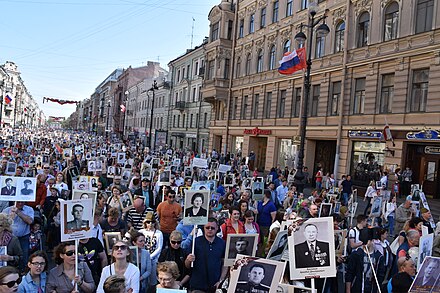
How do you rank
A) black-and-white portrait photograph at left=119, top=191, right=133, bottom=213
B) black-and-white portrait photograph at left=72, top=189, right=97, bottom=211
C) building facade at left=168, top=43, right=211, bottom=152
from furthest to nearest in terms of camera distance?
building facade at left=168, top=43, right=211, bottom=152
black-and-white portrait photograph at left=119, top=191, right=133, bottom=213
black-and-white portrait photograph at left=72, top=189, right=97, bottom=211

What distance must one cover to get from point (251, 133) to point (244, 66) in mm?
6205

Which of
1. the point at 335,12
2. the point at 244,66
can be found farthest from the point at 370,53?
the point at 244,66

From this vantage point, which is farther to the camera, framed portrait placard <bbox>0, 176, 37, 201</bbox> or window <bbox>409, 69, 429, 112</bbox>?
window <bbox>409, 69, 429, 112</bbox>

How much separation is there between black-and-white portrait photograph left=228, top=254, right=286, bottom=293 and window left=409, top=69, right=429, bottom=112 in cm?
1794

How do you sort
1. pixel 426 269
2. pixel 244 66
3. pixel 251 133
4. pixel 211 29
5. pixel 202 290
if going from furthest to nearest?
1. pixel 211 29
2. pixel 244 66
3. pixel 251 133
4. pixel 202 290
5. pixel 426 269

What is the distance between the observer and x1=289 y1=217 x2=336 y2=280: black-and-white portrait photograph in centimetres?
473

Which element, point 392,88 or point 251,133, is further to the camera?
point 251,133

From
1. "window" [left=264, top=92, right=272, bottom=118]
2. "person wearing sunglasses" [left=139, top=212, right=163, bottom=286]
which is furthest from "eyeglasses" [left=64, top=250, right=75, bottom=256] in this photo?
"window" [left=264, top=92, right=272, bottom=118]

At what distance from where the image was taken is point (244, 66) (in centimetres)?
3606

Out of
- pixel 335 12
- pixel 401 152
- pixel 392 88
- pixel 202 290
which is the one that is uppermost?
pixel 335 12

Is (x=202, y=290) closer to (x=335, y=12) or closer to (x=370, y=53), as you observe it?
(x=370, y=53)

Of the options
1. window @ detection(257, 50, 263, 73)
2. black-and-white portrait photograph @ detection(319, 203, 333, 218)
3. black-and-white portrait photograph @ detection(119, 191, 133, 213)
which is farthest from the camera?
window @ detection(257, 50, 263, 73)

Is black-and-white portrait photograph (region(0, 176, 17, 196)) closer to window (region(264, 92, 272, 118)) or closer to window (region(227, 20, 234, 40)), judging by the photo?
window (region(264, 92, 272, 118))

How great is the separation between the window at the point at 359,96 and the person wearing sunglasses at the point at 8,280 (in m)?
21.8
